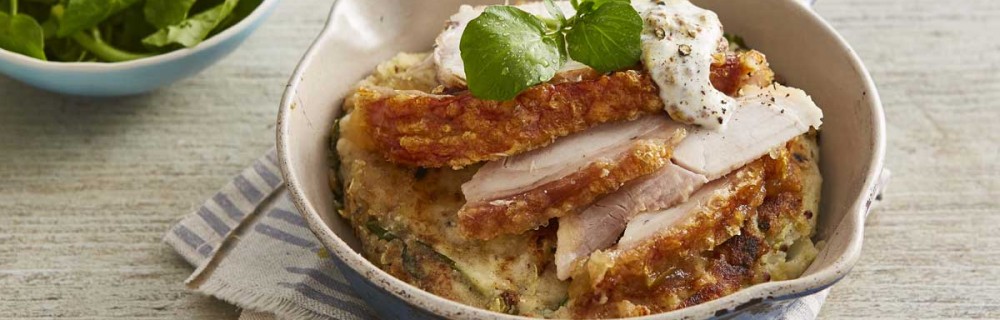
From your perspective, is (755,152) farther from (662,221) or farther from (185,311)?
(185,311)

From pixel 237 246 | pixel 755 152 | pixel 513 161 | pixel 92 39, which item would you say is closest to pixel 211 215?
pixel 237 246

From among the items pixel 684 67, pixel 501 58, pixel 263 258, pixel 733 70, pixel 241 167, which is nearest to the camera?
pixel 501 58

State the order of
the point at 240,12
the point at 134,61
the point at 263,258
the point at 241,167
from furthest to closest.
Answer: the point at 240,12, the point at 241,167, the point at 134,61, the point at 263,258

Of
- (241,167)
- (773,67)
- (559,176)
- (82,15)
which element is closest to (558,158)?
(559,176)

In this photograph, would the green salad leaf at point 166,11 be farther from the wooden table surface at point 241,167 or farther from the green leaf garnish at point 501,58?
the green leaf garnish at point 501,58

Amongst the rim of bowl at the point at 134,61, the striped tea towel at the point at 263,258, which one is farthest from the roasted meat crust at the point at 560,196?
the rim of bowl at the point at 134,61

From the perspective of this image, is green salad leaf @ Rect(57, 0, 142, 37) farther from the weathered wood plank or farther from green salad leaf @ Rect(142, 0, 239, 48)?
the weathered wood plank

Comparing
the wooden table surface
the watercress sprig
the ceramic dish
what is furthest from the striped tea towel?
the watercress sprig

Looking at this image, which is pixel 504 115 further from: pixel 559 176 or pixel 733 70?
pixel 733 70
